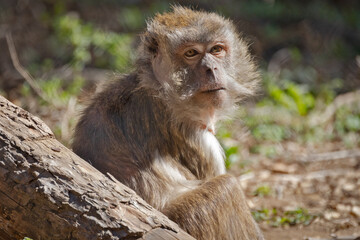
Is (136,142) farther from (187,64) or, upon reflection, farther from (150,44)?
(150,44)

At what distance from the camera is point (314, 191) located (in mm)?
7141

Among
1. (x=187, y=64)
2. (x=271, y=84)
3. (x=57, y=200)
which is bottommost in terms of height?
(x=57, y=200)

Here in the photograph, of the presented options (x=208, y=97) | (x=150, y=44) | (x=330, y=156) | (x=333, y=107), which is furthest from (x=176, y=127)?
(x=333, y=107)

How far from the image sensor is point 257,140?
8828mm

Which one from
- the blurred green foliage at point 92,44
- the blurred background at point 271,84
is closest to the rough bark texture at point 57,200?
the blurred background at point 271,84

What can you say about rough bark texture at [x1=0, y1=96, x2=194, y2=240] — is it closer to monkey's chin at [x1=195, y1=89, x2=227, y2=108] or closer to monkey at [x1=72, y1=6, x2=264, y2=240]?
monkey at [x1=72, y1=6, x2=264, y2=240]

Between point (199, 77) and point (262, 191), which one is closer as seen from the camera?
point (199, 77)

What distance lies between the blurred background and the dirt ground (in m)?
0.01

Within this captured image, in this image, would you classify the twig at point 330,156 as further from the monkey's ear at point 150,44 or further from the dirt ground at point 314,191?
the monkey's ear at point 150,44

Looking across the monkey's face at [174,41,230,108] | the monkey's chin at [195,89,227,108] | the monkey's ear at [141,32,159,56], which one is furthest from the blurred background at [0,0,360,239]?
the monkey's chin at [195,89,227,108]

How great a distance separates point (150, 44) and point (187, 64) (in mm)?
412

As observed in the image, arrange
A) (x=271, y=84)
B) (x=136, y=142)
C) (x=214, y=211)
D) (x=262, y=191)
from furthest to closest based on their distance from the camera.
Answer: (x=271, y=84), (x=262, y=191), (x=136, y=142), (x=214, y=211)

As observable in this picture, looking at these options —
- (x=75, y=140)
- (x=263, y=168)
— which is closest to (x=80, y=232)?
(x=75, y=140)

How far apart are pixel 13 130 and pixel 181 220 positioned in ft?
5.02
